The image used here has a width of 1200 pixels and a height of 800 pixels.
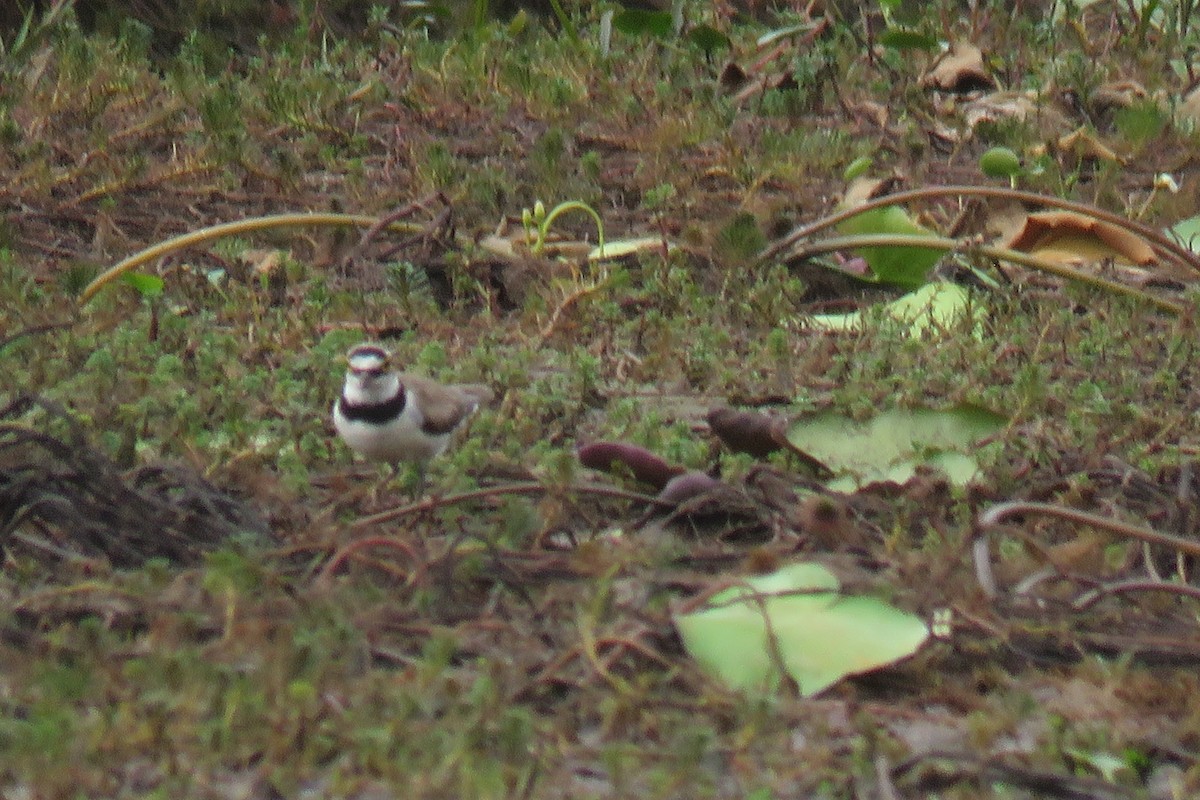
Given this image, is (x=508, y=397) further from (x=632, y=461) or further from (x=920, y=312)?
(x=920, y=312)

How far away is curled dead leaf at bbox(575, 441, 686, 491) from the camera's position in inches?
179

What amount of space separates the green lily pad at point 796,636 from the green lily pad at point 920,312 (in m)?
2.57

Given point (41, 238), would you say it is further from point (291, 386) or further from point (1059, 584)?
point (1059, 584)

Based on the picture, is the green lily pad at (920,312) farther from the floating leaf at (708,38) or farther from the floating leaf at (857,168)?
the floating leaf at (708,38)

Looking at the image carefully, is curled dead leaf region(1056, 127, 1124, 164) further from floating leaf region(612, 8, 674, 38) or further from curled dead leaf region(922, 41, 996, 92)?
floating leaf region(612, 8, 674, 38)

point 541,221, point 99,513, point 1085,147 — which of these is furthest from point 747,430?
point 1085,147

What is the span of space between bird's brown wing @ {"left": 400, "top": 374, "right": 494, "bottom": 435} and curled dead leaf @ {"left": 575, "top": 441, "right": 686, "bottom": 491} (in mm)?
494

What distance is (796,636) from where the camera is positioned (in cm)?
362

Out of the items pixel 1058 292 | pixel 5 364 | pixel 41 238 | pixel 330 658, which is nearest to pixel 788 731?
pixel 330 658

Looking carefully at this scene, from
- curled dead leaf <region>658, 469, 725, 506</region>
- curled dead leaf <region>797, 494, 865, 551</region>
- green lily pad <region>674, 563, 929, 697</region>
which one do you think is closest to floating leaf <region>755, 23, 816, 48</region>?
curled dead leaf <region>658, 469, 725, 506</region>

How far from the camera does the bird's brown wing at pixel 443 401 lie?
4945 millimetres

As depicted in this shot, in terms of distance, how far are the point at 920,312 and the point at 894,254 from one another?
50 centimetres

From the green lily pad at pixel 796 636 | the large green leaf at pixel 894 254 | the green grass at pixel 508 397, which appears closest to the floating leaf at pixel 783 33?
the green grass at pixel 508 397

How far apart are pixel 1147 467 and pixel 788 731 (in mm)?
1983
